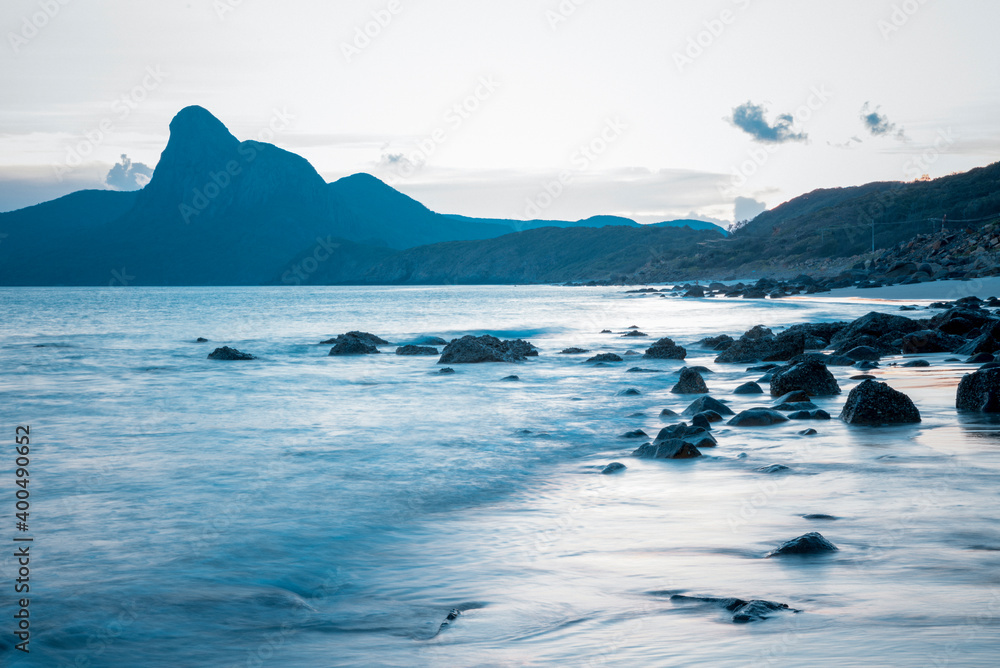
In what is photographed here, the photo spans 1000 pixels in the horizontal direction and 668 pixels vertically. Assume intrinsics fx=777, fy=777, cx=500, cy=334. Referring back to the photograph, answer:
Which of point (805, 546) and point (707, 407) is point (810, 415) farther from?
point (805, 546)

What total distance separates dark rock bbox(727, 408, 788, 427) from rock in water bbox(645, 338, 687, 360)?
9775mm

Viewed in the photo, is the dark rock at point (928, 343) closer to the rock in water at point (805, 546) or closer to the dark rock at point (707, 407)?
the dark rock at point (707, 407)

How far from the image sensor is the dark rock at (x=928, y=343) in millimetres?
15438

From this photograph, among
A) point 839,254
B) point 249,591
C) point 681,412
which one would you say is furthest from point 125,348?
point 839,254

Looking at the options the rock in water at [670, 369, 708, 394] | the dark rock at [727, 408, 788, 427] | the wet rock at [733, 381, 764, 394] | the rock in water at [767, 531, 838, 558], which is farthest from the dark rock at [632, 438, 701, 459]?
the rock in water at [670, 369, 708, 394]

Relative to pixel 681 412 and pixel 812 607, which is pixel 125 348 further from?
pixel 812 607

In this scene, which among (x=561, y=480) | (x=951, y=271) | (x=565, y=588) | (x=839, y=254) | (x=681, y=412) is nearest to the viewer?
(x=565, y=588)

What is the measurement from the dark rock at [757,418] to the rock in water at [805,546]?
177 inches

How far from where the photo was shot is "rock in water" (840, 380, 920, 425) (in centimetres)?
850

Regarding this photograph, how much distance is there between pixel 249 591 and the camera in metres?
4.73

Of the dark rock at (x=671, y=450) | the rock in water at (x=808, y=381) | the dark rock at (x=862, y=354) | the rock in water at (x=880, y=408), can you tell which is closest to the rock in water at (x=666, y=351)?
the dark rock at (x=862, y=354)

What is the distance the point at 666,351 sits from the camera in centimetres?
1922

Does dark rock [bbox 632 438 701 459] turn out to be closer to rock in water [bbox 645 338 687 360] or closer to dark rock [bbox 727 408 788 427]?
dark rock [bbox 727 408 788 427]

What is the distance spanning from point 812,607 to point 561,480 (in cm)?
381
